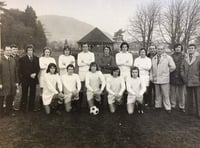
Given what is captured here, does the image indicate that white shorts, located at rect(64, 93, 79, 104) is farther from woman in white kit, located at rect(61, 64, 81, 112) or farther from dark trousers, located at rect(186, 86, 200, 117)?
dark trousers, located at rect(186, 86, 200, 117)

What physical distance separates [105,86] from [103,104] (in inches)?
6.4

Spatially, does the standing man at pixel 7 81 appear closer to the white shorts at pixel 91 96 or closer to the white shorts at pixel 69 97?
the white shorts at pixel 69 97

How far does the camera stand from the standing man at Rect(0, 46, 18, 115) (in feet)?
7.18

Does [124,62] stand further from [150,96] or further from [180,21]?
[180,21]

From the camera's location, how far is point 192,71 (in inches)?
91.0

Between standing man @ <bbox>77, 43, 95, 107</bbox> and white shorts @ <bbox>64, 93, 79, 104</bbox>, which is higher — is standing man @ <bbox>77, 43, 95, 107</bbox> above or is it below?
above

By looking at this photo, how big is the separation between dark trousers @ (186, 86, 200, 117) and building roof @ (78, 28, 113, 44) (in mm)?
844

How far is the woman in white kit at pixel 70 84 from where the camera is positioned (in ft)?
7.67

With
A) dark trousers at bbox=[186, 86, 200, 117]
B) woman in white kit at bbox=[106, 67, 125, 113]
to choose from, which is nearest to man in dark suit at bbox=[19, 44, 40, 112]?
woman in white kit at bbox=[106, 67, 125, 113]

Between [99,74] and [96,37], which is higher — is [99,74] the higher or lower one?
the lower one

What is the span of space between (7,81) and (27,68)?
0.64 feet

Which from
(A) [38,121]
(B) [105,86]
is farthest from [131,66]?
(A) [38,121]

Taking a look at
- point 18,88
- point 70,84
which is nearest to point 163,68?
point 70,84

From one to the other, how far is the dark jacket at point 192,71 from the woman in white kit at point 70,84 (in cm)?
92
